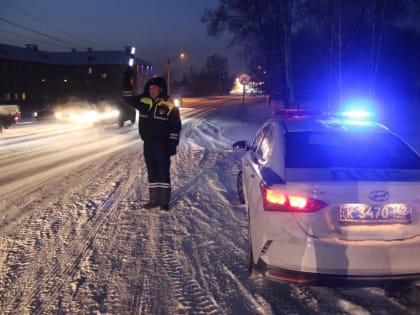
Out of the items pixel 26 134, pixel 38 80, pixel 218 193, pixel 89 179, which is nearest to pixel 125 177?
pixel 89 179

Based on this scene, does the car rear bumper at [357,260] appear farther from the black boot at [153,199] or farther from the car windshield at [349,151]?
the black boot at [153,199]

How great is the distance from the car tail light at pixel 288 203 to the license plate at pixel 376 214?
0.18m

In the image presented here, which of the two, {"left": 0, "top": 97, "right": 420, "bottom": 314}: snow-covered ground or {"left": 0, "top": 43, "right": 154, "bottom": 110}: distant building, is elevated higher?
{"left": 0, "top": 43, "right": 154, "bottom": 110}: distant building

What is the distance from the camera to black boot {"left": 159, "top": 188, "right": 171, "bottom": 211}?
6.24 metres

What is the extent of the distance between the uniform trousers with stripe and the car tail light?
3033 millimetres

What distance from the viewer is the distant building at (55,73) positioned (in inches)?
2350

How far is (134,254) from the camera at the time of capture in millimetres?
4559

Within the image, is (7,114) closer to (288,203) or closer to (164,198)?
(164,198)

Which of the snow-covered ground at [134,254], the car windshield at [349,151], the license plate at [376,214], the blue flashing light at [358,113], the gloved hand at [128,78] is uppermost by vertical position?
the gloved hand at [128,78]

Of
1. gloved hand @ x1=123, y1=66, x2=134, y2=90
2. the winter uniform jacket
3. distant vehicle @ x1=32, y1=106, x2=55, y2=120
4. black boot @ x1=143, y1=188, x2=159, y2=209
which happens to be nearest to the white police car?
the winter uniform jacket

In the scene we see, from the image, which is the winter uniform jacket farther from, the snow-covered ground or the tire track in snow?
the tire track in snow

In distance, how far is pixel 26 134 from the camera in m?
18.0

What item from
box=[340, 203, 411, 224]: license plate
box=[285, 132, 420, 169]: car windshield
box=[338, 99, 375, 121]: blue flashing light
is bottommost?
box=[340, 203, 411, 224]: license plate

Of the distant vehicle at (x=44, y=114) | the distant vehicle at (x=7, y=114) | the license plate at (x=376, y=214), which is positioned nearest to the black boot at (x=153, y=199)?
the license plate at (x=376, y=214)
